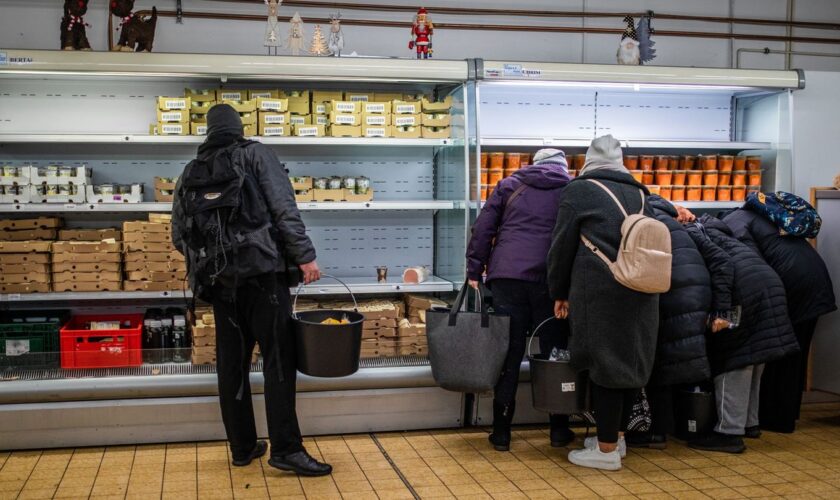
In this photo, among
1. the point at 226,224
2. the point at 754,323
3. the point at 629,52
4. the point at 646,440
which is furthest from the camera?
the point at 629,52

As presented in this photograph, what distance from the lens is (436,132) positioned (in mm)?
4988

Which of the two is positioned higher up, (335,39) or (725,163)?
(335,39)

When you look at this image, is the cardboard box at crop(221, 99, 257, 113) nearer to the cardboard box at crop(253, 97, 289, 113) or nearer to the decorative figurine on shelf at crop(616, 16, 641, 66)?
the cardboard box at crop(253, 97, 289, 113)

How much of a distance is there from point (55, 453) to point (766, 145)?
480cm

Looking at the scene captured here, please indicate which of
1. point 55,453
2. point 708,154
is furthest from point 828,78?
point 55,453

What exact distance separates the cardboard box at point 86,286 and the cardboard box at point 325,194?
49.5 inches

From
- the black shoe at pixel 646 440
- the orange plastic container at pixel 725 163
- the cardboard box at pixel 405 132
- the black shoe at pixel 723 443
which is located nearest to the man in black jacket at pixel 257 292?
the cardboard box at pixel 405 132

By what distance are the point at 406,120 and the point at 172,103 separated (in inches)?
54.3

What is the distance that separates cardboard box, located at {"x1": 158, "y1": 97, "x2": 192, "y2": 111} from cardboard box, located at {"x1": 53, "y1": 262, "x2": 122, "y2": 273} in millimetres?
952

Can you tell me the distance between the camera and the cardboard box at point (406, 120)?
16.1 ft

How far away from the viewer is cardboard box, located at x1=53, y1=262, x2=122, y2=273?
4.64m

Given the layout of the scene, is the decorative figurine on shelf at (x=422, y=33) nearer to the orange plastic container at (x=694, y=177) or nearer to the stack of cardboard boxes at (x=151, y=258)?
the stack of cardboard boxes at (x=151, y=258)

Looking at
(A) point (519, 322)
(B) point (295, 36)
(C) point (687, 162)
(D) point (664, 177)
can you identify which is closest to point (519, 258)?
(A) point (519, 322)

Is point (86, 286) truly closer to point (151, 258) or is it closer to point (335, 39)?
point (151, 258)
